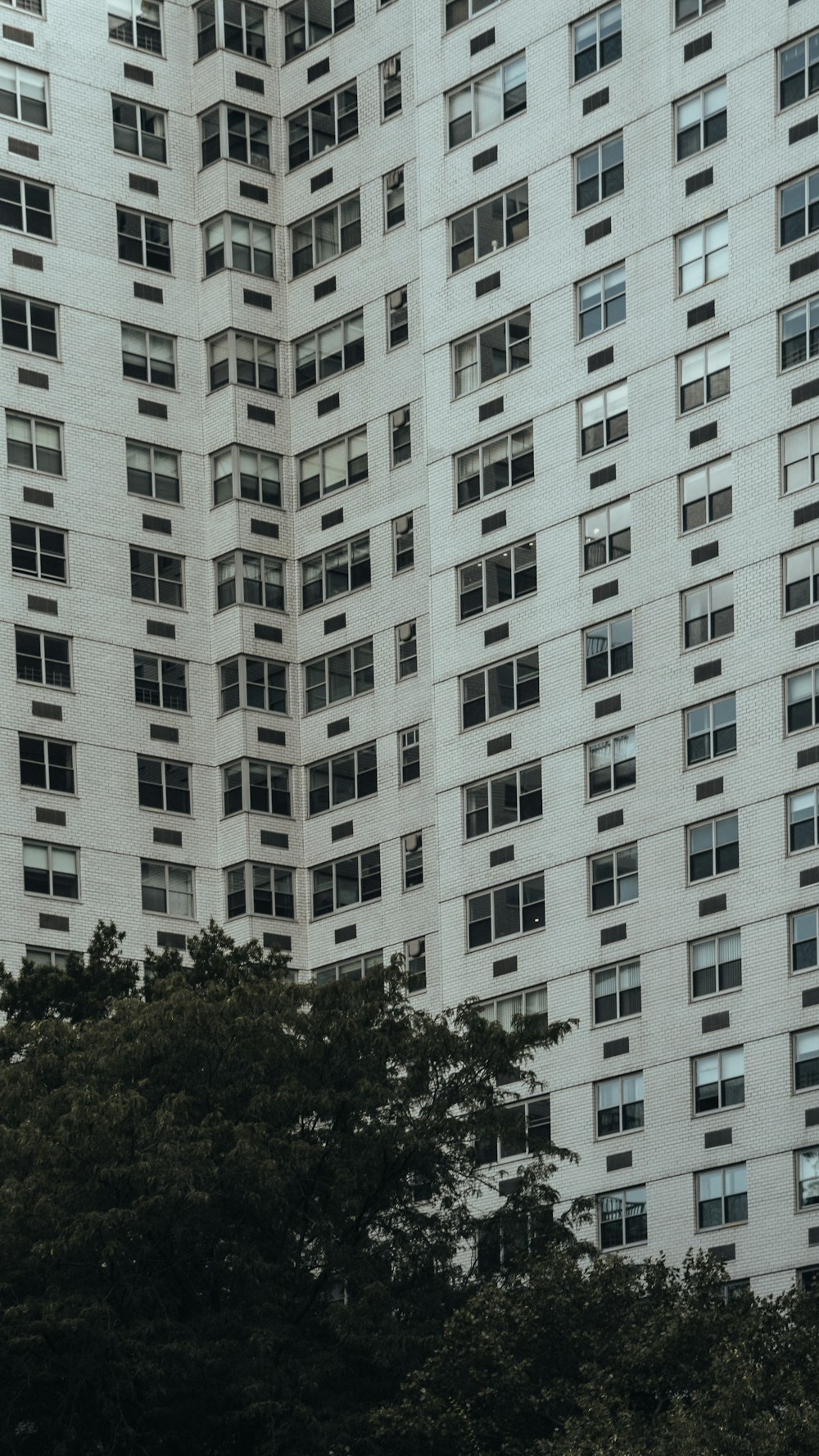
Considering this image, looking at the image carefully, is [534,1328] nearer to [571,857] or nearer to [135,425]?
[571,857]

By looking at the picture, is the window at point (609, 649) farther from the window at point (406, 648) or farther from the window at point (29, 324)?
the window at point (29, 324)

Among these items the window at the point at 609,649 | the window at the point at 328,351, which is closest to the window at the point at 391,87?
the window at the point at 328,351

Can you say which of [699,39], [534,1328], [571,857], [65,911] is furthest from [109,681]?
[534,1328]

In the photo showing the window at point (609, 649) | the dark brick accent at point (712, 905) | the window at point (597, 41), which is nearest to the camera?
the dark brick accent at point (712, 905)

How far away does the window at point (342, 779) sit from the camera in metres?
84.5

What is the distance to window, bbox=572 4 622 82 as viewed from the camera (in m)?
79.2

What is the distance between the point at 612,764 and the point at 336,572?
47.0 ft

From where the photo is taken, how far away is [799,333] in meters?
73.2

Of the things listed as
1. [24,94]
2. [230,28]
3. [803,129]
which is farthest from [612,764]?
[230,28]

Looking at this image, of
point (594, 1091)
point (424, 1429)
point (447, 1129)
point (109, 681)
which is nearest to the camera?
point (424, 1429)

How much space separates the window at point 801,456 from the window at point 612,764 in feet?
24.0

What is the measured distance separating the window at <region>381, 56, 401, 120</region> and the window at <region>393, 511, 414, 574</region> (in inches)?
464

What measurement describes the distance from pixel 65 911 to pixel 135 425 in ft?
47.4

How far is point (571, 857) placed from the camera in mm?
76000
